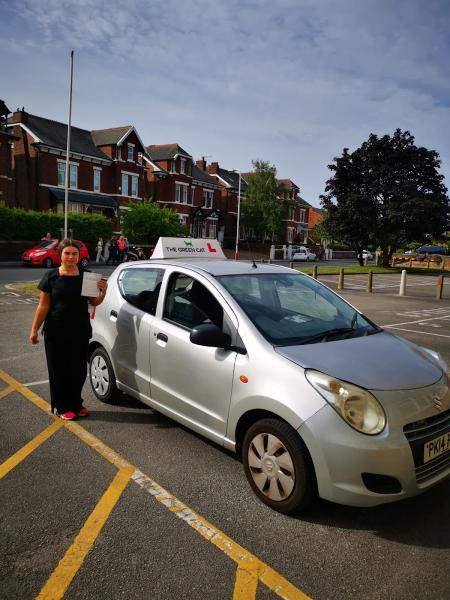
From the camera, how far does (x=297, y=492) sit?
9.85 ft

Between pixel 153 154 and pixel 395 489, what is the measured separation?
178ft

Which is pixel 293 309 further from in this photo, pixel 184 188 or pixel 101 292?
pixel 184 188

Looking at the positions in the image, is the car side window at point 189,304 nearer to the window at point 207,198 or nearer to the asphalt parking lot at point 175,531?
the asphalt parking lot at point 175,531

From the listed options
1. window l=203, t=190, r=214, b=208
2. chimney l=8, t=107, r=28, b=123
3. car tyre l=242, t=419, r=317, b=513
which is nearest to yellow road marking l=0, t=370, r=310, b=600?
car tyre l=242, t=419, r=317, b=513

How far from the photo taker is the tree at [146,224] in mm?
35438

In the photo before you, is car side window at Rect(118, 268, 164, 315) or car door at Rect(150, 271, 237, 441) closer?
car door at Rect(150, 271, 237, 441)

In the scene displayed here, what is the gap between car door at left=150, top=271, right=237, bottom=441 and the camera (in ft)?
11.7

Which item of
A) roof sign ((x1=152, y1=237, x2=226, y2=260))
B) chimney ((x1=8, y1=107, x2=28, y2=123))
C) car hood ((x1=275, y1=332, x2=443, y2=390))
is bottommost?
car hood ((x1=275, y1=332, x2=443, y2=390))

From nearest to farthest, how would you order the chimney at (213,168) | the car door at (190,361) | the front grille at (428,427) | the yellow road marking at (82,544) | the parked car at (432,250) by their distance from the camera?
1. the yellow road marking at (82,544)
2. the front grille at (428,427)
3. the car door at (190,361)
4. the parked car at (432,250)
5. the chimney at (213,168)

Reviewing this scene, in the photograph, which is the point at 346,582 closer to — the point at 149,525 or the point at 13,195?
the point at 149,525

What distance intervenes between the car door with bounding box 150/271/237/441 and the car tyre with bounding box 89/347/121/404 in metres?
0.89

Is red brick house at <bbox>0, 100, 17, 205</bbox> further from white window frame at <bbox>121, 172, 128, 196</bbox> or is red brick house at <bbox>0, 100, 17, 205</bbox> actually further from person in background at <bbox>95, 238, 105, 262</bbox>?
white window frame at <bbox>121, 172, 128, 196</bbox>

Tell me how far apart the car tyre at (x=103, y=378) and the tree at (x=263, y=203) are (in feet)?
189

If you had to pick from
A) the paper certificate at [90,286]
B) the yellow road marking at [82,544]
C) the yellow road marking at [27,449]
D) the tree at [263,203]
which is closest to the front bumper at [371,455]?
the yellow road marking at [82,544]
